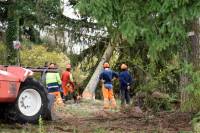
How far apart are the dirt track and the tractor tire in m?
0.28

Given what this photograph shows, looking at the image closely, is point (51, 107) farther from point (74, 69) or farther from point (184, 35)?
point (74, 69)

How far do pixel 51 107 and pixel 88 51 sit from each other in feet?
48.4

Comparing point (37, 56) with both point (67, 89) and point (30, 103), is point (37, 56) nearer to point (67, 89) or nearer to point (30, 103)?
point (67, 89)

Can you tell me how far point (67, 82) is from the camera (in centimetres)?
2381

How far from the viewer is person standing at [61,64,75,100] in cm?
2350

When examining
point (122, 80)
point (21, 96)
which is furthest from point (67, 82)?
point (21, 96)

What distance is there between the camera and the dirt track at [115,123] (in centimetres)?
1346

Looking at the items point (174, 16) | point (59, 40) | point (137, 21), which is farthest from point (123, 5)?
point (59, 40)

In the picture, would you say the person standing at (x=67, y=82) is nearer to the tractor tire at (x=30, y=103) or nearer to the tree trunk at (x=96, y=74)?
the tree trunk at (x=96, y=74)

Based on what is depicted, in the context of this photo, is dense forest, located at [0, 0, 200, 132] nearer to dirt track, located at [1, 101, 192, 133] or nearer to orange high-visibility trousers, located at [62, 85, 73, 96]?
dirt track, located at [1, 101, 192, 133]

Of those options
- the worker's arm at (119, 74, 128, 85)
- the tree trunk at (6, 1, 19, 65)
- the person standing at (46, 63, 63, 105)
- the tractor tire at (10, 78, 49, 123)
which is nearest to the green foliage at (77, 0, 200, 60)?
the tractor tire at (10, 78, 49, 123)

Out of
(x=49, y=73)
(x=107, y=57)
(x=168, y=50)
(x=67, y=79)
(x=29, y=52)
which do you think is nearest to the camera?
(x=168, y=50)

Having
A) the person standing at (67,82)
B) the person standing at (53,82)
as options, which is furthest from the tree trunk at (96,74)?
the person standing at (53,82)

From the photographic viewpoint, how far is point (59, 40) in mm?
30406
